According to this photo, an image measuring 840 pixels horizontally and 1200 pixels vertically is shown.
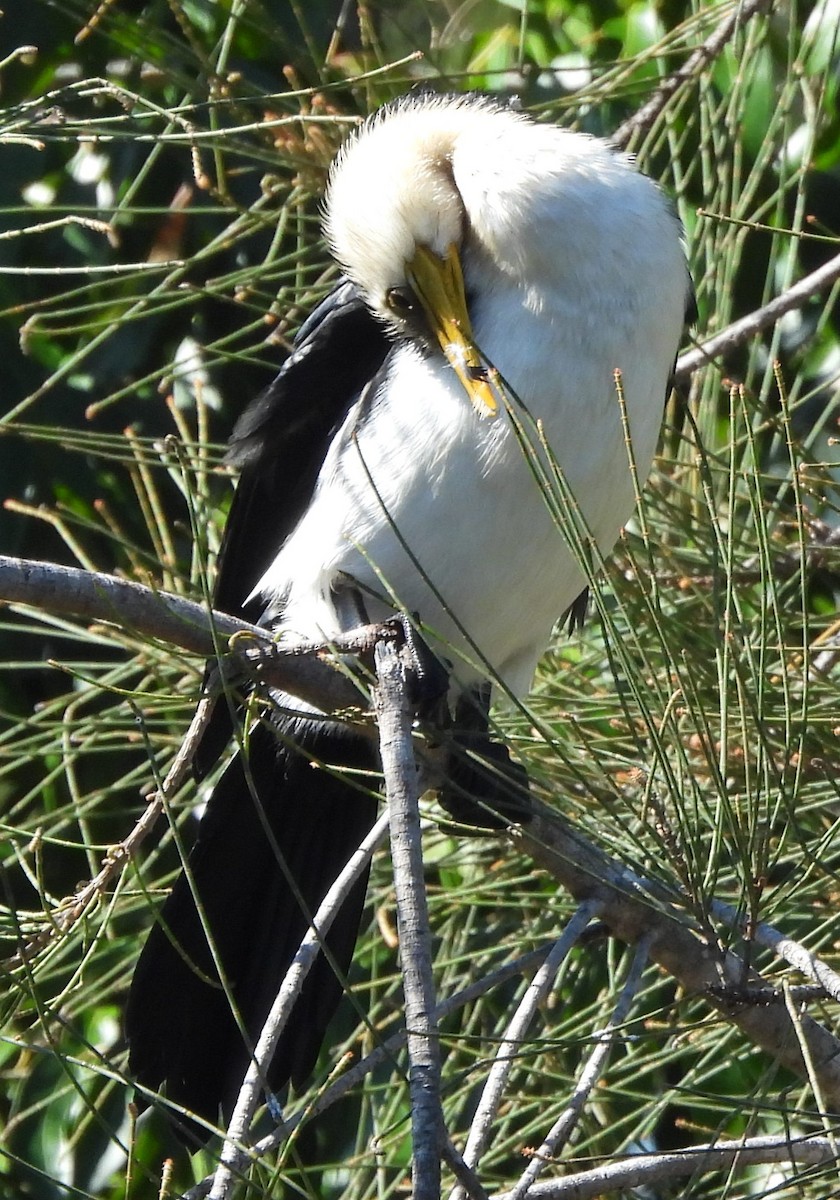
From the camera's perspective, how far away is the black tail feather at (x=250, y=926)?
1.88m

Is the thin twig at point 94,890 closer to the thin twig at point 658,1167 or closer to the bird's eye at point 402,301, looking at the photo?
the thin twig at point 658,1167

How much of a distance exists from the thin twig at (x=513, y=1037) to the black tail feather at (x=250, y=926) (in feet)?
1.71

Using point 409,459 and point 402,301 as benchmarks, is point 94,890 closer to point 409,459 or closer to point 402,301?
point 409,459

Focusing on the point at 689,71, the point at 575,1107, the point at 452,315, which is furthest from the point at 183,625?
the point at 689,71

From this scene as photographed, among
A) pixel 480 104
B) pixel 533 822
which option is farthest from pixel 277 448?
pixel 533 822

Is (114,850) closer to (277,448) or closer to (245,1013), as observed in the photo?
(245,1013)

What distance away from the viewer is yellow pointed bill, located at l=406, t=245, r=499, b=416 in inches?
65.7

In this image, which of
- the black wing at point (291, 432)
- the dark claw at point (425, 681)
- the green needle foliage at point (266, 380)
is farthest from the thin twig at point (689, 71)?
the dark claw at point (425, 681)

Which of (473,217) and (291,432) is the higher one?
(473,217)

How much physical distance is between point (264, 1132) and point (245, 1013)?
326mm

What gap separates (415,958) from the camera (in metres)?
0.97

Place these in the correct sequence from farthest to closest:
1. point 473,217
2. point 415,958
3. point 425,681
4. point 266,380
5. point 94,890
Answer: point 266,380
point 473,217
point 425,681
point 94,890
point 415,958

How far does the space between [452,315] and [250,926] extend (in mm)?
795

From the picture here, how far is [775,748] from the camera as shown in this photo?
1733 millimetres
